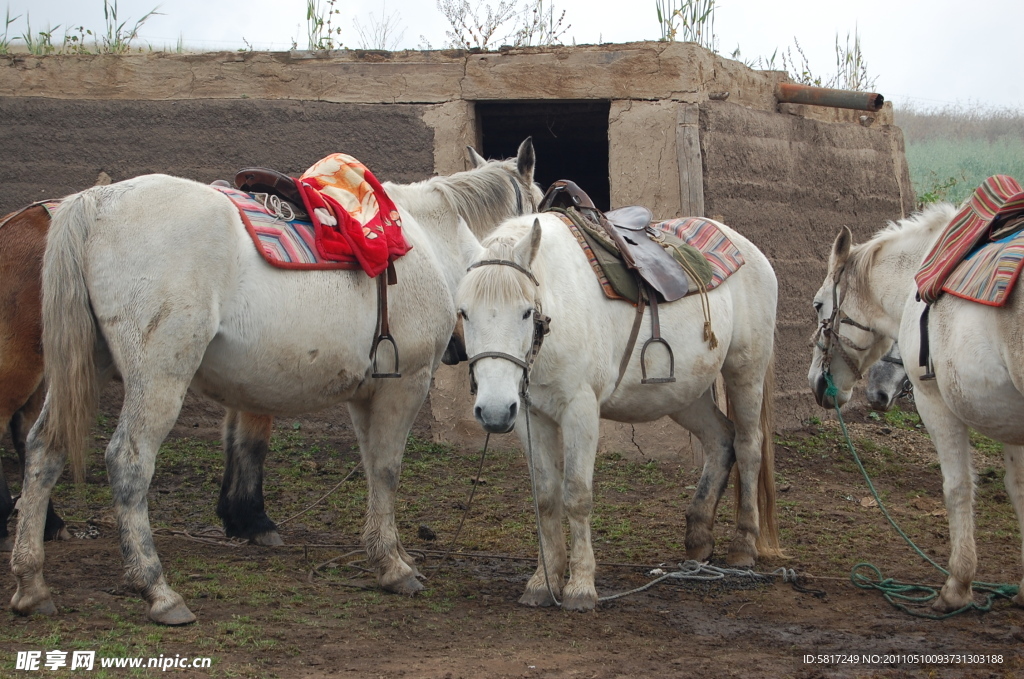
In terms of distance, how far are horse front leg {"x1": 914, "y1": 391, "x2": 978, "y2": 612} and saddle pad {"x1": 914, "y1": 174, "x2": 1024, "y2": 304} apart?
49cm

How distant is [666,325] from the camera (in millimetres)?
4719

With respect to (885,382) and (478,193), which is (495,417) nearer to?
(478,193)

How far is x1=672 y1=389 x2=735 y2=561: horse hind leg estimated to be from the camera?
5.16m

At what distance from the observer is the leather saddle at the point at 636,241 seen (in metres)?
4.66

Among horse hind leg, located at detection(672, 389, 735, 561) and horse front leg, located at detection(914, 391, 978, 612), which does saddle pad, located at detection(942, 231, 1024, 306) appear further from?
horse hind leg, located at detection(672, 389, 735, 561)

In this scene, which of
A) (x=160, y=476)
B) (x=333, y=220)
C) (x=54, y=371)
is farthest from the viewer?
(x=160, y=476)

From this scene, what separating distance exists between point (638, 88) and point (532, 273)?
371 centimetres

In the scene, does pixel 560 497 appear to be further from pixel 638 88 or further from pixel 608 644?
pixel 638 88

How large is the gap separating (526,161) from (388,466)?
5.98ft

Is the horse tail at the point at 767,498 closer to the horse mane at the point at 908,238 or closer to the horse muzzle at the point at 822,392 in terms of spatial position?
the horse muzzle at the point at 822,392

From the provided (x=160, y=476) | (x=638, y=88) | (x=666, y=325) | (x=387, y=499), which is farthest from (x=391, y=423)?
(x=638, y=88)

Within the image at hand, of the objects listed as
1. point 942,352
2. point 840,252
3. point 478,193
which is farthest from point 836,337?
point 478,193

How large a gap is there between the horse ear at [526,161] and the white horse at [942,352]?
1.67 metres

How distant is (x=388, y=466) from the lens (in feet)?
15.2
